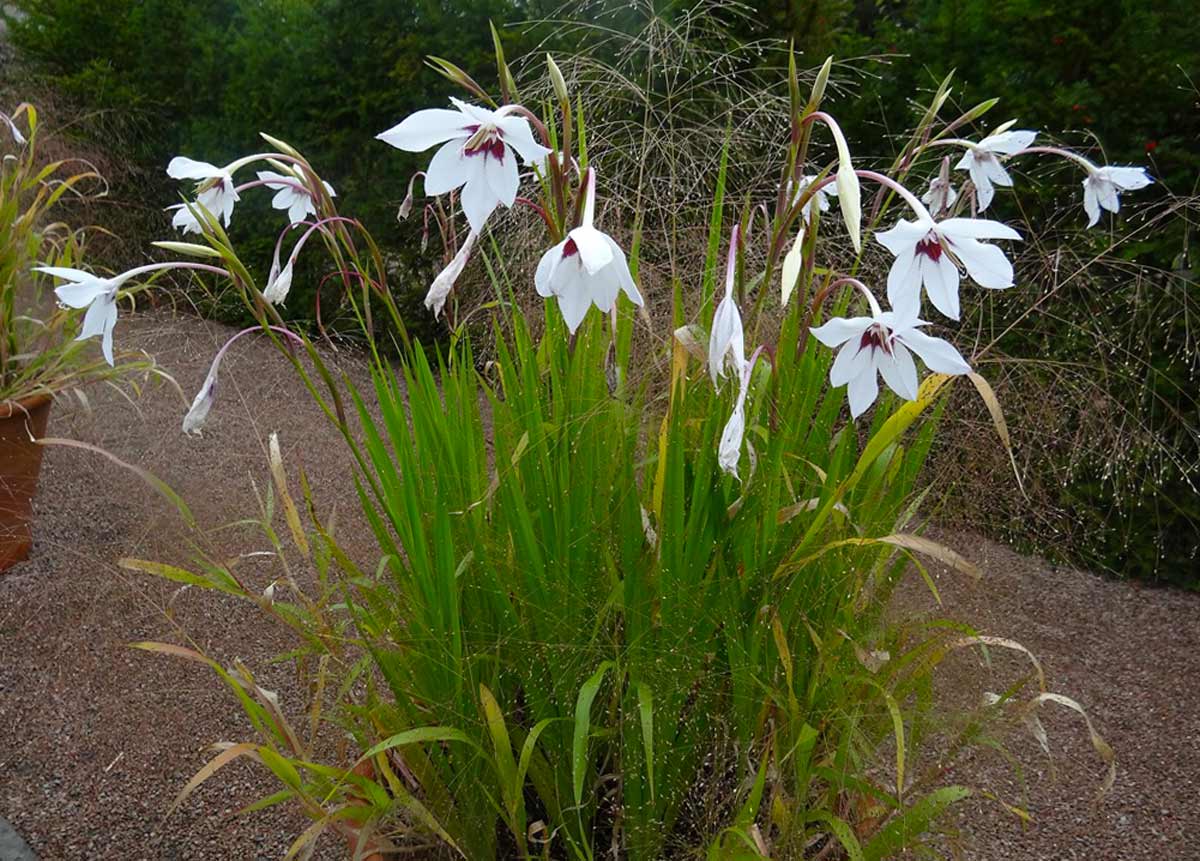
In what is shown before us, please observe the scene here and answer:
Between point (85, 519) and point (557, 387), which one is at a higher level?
point (557, 387)

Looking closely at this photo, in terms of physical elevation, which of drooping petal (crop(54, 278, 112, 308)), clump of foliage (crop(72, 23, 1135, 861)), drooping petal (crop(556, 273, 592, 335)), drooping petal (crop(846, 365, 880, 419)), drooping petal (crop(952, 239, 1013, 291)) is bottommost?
clump of foliage (crop(72, 23, 1135, 861))

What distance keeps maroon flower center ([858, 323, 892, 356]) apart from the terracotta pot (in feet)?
7.50

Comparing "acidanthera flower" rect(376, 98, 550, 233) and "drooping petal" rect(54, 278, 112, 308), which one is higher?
"acidanthera flower" rect(376, 98, 550, 233)

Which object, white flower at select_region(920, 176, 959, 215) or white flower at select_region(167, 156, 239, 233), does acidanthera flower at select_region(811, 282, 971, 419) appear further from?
white flower at select_region(167, 156, 239, 233)

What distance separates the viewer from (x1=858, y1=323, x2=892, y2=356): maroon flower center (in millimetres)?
1131

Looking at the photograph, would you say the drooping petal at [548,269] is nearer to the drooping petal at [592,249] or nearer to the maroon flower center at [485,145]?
the drooping petal at [592,249]

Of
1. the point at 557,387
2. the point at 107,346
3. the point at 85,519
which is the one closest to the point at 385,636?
the point at 557,387

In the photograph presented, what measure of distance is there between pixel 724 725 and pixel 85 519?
236 cm

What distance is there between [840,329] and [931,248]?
0.44 ft

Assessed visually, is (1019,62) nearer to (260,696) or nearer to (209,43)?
(260,696)

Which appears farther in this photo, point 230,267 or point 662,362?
point 662,362

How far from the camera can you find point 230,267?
1.13m

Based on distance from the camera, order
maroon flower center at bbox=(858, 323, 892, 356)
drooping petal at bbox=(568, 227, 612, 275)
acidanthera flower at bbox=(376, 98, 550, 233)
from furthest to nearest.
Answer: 1. maroon flower center at bbox=(858, 323, 892, 356)
2. acidanthera flower at bbox=(376, 98, 550, 233)
3. drooping petal at bbox=(568, 227, 612, 275)

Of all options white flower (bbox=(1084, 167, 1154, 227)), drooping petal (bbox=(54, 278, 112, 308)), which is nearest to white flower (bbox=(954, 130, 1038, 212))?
white flower (bbox=(1084, 167, 1154, 227))
